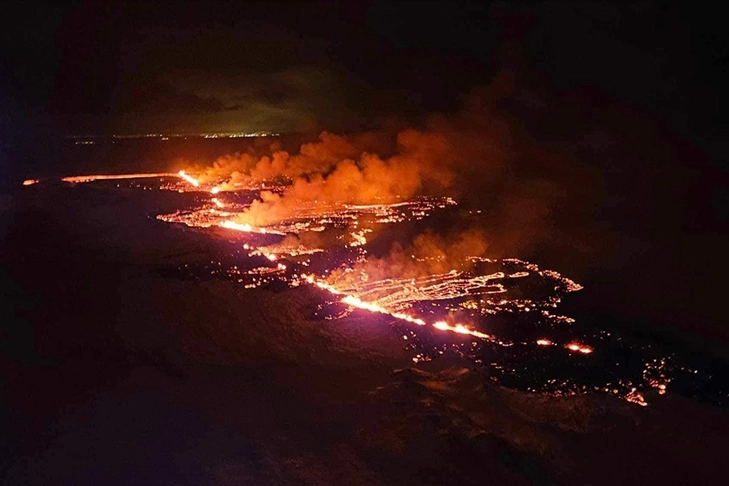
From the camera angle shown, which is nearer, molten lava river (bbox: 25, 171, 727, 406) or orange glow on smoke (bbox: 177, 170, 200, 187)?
molten lava river (bbox: 25, 171, 727, 406)

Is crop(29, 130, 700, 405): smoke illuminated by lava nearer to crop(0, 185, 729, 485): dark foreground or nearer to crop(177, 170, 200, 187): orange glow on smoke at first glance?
crop(177, 170, 200, 187): orange glow on smoke

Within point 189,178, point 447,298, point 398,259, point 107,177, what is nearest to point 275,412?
point 447,298

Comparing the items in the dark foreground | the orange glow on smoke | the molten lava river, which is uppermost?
the orange glow on smoke

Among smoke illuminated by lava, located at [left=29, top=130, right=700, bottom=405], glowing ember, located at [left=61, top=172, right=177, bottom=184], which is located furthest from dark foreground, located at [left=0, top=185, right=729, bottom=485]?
glowing ember, located at [left=61, top=172, right=177, bottom=184]

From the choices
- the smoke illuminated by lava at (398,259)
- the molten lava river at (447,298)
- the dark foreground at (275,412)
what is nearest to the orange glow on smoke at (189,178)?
the smoke illuminated by lava at (398,259)

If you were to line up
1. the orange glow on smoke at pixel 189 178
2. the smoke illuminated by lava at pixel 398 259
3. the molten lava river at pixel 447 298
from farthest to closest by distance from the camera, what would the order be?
the orange glow on smoke at pixel 189 178, the smoke illuminated by lava at pixel 398 259, the molten lava river at pixel 447 298

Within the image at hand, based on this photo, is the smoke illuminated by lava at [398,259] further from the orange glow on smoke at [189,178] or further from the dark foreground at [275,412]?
the dark foreground at [275,412]

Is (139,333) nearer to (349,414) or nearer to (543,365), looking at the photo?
(349,414)
